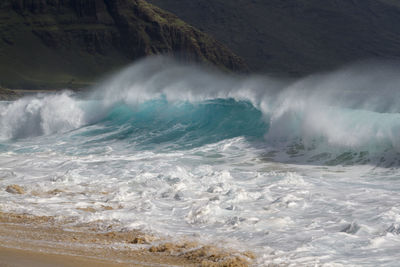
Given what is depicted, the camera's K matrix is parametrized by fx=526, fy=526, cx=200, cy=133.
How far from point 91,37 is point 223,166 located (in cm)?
15862

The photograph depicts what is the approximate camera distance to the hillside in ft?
519

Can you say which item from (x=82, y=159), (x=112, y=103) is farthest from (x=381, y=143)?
(x=112, y=103)

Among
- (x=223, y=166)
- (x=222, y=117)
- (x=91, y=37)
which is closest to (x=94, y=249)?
(x=223, y=166)

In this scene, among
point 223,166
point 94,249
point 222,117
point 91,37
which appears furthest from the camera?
point 91,37

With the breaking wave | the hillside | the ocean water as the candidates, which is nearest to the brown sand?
the ocean water

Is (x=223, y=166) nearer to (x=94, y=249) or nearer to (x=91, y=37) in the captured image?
(x=94, y=249)

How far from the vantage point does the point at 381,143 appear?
16031 mm

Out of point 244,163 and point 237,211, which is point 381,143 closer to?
point 244,163

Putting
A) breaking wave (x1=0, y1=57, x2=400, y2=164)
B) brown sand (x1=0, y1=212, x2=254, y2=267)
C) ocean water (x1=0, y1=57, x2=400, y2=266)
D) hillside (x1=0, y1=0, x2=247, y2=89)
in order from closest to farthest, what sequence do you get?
brown sand (x1=0, y1=212, x2=254, y2=267)
ocean water (x1=0, y1=57, x2=400, y2=266)
breaking wave (x1=0, y1=57, x2=400, y2=164)
hillside (x1=0, y1=0, x2=247, y2=89)

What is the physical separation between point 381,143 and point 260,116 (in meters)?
6.36

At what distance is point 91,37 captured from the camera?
167 m

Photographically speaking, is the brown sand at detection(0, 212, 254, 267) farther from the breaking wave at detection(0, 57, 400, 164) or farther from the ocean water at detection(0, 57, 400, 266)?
the breaking wave at detection(0, 57, 400, 164)

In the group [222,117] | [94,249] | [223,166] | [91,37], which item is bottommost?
[223,166]

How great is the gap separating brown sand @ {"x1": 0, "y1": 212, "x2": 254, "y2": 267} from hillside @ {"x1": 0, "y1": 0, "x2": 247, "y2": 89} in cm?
14677
